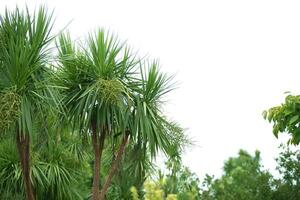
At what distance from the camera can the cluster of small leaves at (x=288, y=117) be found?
359 inches

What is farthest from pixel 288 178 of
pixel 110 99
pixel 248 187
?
pixel 110 99

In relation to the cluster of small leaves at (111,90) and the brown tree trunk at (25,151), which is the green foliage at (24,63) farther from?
the cluster of small leaves at (111,90)

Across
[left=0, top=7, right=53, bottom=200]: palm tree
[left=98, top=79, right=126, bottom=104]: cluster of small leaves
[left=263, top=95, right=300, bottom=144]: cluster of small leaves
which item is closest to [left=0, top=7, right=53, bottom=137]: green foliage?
[left=0, top=7, right=53, bottom=200]: palm tree

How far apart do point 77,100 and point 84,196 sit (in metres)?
5.79

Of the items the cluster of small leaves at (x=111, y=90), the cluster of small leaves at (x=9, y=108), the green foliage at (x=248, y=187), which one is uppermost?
the cluster of small leaves at (x=111, y=90)

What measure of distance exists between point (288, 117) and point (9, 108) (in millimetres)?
4089

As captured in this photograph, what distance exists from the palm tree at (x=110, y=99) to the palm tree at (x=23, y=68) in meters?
0.94

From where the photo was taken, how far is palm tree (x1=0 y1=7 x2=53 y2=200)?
8805 millimetres

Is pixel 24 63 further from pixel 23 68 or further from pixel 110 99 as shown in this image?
pixel 110 99

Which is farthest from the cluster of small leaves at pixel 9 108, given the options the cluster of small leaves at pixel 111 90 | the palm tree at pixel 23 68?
the cluster of small leaves at pixel 111 90

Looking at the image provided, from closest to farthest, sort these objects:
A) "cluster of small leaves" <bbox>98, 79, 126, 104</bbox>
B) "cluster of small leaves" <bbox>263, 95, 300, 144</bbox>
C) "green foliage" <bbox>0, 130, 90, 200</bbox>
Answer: "cluster of small leaves" <bbox>263, 95, 300, 144</bbox>
"cluster of small leaves" <bbox>98, 79, 126, 104</bbox>
"green foliage" <bbox>0, 130, 90, 200</bbox>

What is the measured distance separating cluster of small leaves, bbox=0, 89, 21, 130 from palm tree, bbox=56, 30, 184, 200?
5.44 ft

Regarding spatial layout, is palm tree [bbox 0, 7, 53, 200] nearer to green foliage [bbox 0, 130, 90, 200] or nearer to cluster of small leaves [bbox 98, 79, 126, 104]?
cluster of small leaves [bbox 98, 79, 126, 104]

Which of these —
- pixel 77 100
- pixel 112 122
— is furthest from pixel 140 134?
pixel 77 100
